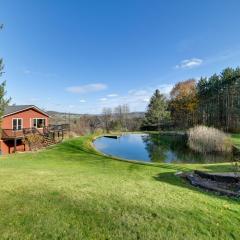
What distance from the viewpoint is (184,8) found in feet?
52.1

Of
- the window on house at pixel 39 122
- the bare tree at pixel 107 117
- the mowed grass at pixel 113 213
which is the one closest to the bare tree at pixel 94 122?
the bare tree at pixel 107 117

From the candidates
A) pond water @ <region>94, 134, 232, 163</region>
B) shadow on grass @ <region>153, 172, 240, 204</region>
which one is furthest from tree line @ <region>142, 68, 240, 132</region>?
shadow on grass @ <region>153, 172, 240, 204</region>

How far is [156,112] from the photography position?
142 feet

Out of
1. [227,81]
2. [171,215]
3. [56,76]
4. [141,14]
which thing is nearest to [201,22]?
[141,14]

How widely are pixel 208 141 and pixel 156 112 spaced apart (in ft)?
75.8

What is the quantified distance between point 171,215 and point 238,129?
3347cm

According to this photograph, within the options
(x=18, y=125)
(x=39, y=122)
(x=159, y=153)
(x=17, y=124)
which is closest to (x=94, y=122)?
(x=39, y=122)

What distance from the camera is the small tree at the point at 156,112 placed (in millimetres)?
43531

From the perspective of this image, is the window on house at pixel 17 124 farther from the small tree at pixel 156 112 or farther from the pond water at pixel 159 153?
the small tree at pixel 156 112

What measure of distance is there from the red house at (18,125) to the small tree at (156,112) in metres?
24.1

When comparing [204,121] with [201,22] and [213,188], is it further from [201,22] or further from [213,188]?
[213,188]

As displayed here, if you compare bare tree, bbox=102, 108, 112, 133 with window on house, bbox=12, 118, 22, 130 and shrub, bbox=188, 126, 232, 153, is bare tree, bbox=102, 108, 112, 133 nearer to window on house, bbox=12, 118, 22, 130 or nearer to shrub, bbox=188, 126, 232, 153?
window on house, bbox=12, 118, 22, 130

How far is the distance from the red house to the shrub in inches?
586

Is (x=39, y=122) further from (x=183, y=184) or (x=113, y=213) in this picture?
(x=113, y=213)
